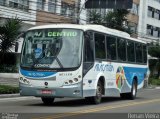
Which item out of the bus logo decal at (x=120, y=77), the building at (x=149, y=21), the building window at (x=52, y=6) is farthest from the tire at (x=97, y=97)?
the building at (x=149, y=21)

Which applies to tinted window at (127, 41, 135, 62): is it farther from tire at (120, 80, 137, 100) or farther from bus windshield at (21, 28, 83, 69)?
bus windshield at (21, 28, 83, 69)

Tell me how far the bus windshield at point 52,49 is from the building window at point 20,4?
25.9m

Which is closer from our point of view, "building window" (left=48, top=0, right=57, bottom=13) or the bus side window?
the bus side window

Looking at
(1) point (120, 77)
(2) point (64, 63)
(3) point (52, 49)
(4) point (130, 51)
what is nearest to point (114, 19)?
(4) point (130, 51)

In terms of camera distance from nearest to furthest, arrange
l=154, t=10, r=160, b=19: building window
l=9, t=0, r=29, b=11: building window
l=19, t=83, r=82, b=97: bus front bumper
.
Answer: l=19, t=83, r=82, b=97: bus front bumper, l=9, t=0, r=29, b=11: building window, l=154, t=10, r=160, b=19: building window

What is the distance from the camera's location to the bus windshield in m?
19.2

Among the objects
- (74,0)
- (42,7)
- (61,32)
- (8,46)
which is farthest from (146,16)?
(61,32)

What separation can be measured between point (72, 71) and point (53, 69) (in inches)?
28.4

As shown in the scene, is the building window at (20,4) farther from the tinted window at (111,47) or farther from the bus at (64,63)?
the bus at (64,63)

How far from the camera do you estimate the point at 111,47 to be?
73.6 feet

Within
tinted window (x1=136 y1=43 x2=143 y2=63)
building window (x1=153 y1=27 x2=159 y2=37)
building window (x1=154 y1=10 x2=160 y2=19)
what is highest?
building window (x1=154 y1=10 x2=160 y2=19)

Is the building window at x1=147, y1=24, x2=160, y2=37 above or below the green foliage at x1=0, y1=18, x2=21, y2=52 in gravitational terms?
above

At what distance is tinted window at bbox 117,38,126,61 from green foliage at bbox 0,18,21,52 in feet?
51.5

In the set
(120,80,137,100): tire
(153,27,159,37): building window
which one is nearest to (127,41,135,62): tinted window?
(120,80,137,100): tire
